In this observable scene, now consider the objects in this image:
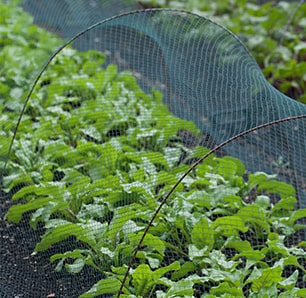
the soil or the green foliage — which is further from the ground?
the green foliage

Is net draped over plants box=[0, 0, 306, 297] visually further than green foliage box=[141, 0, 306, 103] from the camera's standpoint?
No

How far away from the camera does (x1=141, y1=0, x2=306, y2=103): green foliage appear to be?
5.85 meters

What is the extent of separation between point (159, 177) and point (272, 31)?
3239mm

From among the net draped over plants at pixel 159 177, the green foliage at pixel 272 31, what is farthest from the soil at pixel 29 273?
the green foliage at pixel 272 31

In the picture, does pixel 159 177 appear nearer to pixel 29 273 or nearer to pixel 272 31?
pixel 29 273

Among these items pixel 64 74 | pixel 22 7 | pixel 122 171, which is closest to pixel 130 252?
pixel 122 171

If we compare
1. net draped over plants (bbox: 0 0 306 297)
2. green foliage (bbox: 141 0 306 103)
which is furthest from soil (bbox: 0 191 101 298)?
green foliage (bbox: 141 0 306 103)

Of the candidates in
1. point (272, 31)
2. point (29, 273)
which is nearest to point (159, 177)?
point (29, 273)

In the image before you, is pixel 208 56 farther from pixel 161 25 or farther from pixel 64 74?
pixel 64 74

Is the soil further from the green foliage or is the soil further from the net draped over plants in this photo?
the green foliage

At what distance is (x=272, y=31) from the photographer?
682 cm

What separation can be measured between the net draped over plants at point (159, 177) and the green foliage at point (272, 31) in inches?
42.9

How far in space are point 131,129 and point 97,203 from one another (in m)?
0.94

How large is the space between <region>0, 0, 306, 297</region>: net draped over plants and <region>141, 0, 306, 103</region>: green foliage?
3.58 ft
